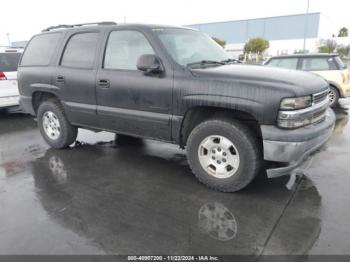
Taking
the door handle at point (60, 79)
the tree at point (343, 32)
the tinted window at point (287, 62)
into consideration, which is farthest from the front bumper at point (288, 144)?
the tree at point (343, 32)

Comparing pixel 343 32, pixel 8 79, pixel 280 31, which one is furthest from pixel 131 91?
pixel 343 32

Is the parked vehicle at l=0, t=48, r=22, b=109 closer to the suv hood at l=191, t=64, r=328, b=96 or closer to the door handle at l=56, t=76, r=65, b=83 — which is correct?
the door handle at l=56, t=76, r=65, b=83

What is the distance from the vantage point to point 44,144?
564 centimetres

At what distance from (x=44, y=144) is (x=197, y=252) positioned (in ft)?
14.0

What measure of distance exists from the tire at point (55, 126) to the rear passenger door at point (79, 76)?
242 millimetres

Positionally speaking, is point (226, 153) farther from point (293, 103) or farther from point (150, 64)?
point (150, 64)

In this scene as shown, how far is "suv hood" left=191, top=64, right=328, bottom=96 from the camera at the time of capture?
3006mm

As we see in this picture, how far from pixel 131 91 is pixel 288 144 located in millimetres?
2080

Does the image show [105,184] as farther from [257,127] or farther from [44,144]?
[44,144]

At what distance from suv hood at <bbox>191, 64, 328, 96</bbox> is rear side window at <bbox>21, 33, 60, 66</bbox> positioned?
2.79 metres

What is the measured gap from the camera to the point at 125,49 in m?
4.04

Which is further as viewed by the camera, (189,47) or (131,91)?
(189,47)

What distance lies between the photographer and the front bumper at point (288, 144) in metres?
2.96

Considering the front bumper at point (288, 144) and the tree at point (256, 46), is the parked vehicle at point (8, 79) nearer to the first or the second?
the front bumper at point (288, 144)
